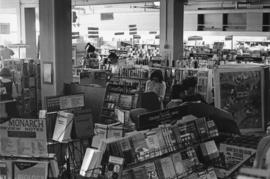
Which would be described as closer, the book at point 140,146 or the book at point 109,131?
the book at point 140,146

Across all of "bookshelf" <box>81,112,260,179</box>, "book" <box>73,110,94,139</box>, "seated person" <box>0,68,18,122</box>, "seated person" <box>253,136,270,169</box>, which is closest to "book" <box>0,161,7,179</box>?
"bookshelf" <box>81,112,260,179</box>

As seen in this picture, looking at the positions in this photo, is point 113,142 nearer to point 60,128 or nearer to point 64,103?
point 60,128

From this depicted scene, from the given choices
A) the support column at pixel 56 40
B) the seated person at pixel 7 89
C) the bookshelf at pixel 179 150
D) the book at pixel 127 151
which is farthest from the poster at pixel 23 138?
the support column at pixel 56 40

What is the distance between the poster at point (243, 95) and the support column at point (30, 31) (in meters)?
14.3

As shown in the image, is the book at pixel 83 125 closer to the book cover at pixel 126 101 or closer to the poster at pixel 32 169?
the book cover at pixel 126 101

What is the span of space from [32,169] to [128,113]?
2.51m

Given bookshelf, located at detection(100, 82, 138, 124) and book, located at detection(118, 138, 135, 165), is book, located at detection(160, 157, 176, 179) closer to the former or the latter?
book, located at detection(118, 138, 135, 165)

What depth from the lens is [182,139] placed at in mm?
4027

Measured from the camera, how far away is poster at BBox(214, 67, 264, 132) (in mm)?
4348

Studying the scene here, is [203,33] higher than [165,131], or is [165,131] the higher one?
[203,33]

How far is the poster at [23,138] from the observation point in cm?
399

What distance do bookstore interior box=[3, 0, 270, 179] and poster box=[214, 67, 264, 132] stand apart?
0.01 meters

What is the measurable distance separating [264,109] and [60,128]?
3.21m

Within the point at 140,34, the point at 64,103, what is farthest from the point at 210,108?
the point at 140,34
